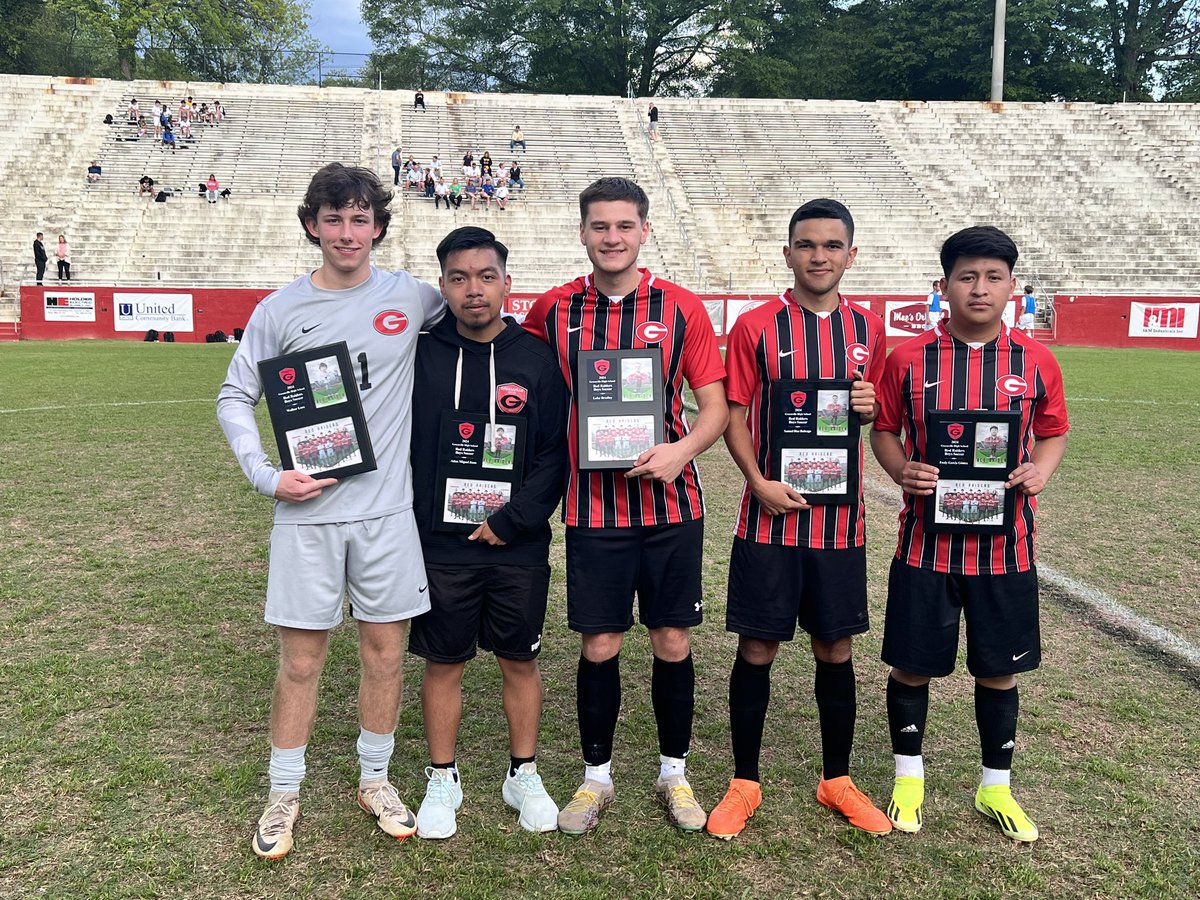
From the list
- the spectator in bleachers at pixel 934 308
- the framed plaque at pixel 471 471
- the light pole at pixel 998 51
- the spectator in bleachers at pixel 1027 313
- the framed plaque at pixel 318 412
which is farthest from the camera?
the light pole at pixel 998 51

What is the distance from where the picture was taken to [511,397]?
298 cm

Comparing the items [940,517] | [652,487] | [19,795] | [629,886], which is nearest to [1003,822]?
[940,517]

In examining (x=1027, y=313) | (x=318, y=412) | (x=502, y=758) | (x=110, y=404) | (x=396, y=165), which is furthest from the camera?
(x=396, y=165)

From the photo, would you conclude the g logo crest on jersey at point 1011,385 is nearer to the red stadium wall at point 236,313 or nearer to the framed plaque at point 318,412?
the framed plaque at point 318,412

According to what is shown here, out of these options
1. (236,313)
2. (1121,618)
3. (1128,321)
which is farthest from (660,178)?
(1121,618)

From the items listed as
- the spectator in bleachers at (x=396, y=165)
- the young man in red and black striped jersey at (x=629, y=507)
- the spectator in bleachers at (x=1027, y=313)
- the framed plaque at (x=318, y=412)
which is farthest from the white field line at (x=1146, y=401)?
the spectator in bleachers at (x=396, y=165)

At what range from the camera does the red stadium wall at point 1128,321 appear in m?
24.7

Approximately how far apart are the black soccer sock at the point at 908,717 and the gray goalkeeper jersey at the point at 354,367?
6.05 feet

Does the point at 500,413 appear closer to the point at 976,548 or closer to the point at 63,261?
the point at 976,548

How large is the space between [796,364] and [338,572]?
1.70 m

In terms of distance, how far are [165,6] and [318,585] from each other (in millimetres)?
55864

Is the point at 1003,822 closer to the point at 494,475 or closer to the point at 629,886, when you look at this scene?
the point at 629,886

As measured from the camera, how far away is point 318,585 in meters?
2.89

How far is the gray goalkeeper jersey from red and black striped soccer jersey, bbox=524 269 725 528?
0.55 m
